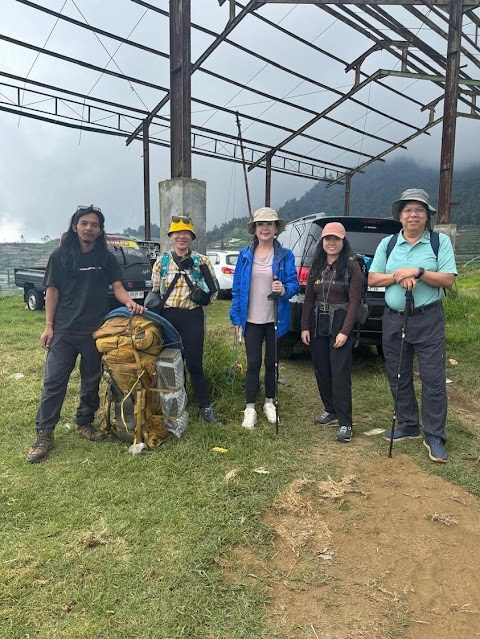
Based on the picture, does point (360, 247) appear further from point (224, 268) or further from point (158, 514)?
point (224, 268)

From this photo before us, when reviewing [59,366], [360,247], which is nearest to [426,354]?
[360,247]

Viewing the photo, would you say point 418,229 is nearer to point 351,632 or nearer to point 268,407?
point 268,407

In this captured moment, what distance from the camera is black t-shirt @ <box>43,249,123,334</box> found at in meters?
3.50

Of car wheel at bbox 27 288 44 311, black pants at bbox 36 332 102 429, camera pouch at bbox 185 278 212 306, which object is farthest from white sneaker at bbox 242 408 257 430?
car wheel at bbox 27 288 44 311

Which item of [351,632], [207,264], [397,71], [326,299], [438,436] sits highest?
[397,71]

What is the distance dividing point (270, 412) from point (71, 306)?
1882 mm

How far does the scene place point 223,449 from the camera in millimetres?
3426

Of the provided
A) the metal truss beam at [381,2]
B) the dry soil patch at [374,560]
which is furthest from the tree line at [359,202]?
the dry soil patch at [374,560]

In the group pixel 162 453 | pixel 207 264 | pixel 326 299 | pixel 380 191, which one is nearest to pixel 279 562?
pixel 162 453

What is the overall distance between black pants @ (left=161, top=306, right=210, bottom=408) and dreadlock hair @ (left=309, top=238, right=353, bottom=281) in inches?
39.9

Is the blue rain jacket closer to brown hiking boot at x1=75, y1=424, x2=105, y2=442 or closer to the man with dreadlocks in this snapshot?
the man with dreadlocks

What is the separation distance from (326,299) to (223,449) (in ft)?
4.69

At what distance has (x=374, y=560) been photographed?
7.40 ft

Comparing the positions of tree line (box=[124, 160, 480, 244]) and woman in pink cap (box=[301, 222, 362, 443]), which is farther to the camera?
tree line (box=[124, 160, 480, 244])
